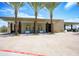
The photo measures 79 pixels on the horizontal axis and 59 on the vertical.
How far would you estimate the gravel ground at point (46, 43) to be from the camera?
15.6ft

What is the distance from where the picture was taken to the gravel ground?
476cm

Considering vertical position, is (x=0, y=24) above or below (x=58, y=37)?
above

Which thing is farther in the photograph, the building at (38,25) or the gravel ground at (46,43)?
the building at (38,25)

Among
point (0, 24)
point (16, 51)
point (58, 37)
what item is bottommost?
point (16, 51)

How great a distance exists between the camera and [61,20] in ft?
17.1

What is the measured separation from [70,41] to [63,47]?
0.28 meters

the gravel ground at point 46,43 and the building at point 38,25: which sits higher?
the building at point 38,25

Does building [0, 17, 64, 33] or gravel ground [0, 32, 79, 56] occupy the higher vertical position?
building [0, 17, 64, 33]

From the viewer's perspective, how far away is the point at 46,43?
16.4 ft

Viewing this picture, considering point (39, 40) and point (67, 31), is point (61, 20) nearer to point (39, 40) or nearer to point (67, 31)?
point (67, 31)

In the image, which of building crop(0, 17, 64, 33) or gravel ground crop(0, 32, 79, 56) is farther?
building crop(0, 17, 64, 33)

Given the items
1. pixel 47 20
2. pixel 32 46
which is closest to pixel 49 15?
pixel 47 20

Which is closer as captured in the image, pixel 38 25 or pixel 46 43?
pixel 46 43

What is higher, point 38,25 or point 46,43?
point 38,25
